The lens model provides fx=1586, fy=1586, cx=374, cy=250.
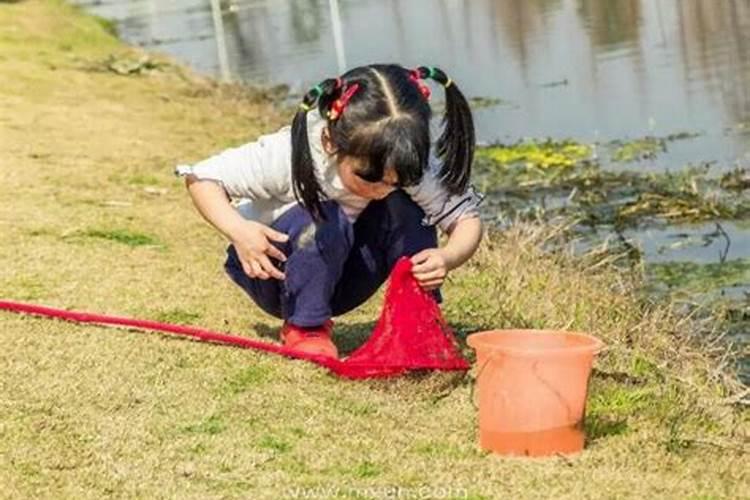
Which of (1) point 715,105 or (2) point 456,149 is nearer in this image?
(2) point 456,149

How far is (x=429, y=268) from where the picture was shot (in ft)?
13.4

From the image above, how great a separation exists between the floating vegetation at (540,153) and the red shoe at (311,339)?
5.23 m

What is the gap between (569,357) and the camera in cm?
349

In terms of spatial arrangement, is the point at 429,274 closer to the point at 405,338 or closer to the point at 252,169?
the point at 405,338

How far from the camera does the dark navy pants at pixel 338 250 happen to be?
4.24 metres

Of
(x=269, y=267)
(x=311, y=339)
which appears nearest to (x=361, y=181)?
(x=269, y=267)

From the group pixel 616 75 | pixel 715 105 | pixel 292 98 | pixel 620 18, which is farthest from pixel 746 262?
pixel 620 18

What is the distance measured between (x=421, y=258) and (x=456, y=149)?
1.09 ft

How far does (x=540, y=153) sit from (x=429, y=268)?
19.3ft

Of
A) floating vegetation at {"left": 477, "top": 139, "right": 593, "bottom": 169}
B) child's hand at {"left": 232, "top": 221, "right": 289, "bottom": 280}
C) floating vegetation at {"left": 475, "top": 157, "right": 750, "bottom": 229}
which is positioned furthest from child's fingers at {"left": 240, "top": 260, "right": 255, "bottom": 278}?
floating vegetation at {"left": 477, "top": 139, "right": 593, "bottom": 169}

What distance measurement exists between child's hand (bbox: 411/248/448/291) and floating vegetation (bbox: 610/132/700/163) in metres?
5.44

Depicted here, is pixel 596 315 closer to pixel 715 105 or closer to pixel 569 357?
pixel 569 357

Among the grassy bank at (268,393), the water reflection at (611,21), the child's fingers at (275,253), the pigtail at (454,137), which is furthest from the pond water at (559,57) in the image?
the child's fingers at (275,253)

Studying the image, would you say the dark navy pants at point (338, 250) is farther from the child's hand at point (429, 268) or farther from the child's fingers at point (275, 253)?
the child's hand at point (429, 268)
